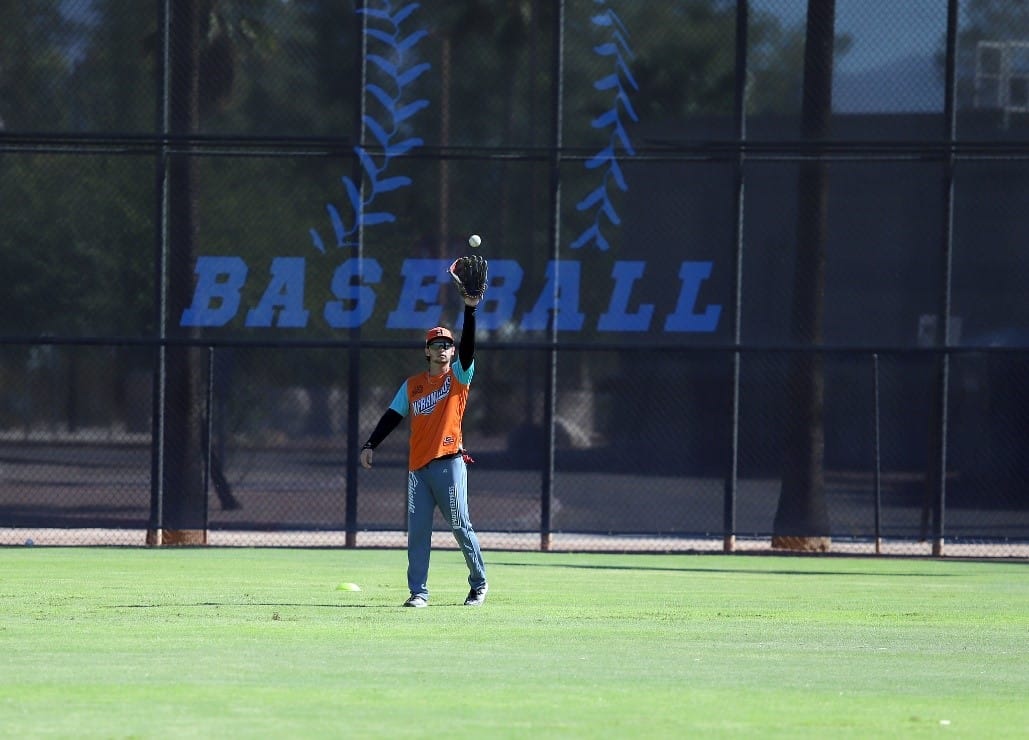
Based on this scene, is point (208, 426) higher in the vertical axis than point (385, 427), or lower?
lower

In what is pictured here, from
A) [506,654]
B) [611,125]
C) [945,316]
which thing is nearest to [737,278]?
[611,125]

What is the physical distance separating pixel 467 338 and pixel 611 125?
27.2 feet

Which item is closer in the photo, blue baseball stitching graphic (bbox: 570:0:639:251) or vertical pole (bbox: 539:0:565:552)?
vertical pole (bbox: 539:0:565:552)

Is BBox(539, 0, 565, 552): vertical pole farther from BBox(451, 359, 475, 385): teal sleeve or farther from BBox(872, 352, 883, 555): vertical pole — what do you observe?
BBox(451, 359, 475, 385): teal sleeve

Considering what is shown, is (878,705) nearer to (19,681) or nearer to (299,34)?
(19,681)

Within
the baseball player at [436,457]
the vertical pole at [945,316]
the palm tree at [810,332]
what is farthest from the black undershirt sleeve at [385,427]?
the vertical pole at [945,316]

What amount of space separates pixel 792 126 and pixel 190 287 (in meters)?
6.94

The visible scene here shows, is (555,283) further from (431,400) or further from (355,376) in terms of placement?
(431,400)

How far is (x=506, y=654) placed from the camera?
990cm

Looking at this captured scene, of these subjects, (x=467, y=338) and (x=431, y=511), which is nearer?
(x=467, y=338)

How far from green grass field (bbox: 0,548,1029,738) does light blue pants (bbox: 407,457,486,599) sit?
32 centimetres

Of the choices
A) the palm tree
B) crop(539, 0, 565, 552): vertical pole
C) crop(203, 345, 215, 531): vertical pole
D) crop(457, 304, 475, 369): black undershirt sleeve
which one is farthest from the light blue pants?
the palm tree

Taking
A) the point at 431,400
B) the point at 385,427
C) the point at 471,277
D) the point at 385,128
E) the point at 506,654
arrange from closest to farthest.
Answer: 1. the point at 506,654
2. the point at 471,277
3. the point at 431,400
4. the point at 385,427
5. the point at 385,128

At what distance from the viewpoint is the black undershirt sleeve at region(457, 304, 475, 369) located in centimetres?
1215
